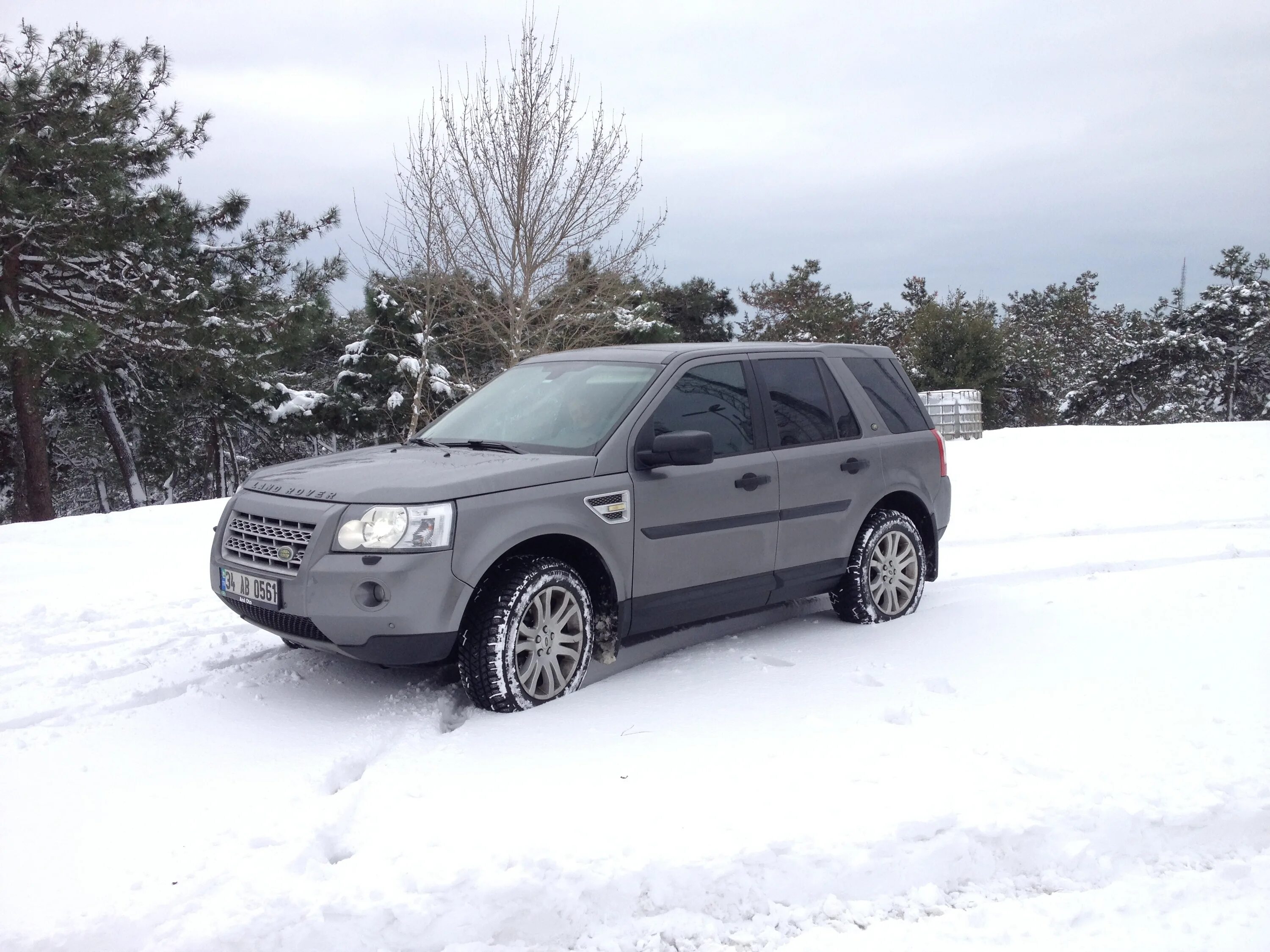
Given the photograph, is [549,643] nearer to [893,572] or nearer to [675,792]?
[675,792]

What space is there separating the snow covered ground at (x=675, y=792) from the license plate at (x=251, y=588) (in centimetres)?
53

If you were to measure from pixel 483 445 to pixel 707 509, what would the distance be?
47.9 inches

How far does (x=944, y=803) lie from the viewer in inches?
147

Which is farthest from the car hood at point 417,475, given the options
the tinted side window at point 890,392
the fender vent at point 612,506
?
the tinted side window at point 890,392

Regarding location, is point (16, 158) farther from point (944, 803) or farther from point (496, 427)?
point (944, 803)

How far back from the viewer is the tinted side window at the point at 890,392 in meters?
6.64

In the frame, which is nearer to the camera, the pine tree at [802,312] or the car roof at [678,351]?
the car roof at [678,351]

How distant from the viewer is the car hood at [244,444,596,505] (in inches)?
179

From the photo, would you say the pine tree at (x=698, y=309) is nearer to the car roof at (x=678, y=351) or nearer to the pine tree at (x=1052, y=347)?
the pine tree at (x=1052, y=347)

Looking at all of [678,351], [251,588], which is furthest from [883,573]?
[251,588]

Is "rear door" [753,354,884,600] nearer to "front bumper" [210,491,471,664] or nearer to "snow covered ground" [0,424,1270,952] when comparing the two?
"snow covered ground" [0,424,1270,952]

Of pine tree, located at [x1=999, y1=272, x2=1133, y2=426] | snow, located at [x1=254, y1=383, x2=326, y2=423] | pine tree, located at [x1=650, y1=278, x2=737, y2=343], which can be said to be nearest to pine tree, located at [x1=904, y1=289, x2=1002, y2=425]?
pine tree, located at [x1=999, y1=272, x2=1133, y2=426]

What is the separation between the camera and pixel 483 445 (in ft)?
17.8

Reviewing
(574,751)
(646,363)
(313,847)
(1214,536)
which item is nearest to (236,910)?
(313,847)
